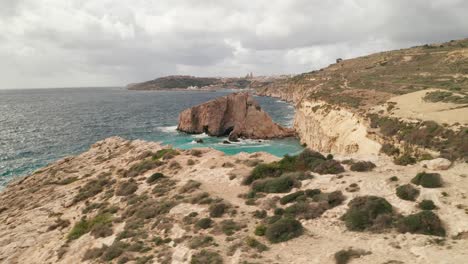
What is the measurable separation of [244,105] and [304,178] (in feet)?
180

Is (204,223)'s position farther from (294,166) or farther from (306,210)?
(294,166)

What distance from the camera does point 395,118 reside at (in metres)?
40.4

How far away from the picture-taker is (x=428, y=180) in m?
20.9

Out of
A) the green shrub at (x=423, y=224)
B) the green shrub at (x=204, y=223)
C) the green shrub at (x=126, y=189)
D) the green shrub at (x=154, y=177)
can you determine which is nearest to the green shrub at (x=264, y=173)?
the green shrub at (x=204, y=223)

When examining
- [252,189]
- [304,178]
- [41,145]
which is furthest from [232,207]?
[41,145]

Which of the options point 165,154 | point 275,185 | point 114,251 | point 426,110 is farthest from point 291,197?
point 426,110

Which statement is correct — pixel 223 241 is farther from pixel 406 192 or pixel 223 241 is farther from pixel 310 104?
pixel 310 104

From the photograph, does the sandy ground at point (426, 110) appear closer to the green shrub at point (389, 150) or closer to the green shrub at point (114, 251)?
the green shrub at point (389, 150)

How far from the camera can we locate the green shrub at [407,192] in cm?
1980

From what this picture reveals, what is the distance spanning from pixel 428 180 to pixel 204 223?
14401mm

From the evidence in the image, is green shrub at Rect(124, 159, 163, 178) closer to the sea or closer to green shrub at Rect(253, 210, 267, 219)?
green shrub at Rect(253, 210, 267, 219)

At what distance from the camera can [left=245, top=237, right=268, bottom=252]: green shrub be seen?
1761 centimetres

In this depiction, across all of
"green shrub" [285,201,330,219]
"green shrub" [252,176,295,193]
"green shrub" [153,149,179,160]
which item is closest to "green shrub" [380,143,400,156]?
"green shrub" [252,176,295,193]

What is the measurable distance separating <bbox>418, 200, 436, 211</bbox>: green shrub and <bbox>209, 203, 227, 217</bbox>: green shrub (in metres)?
12.2
